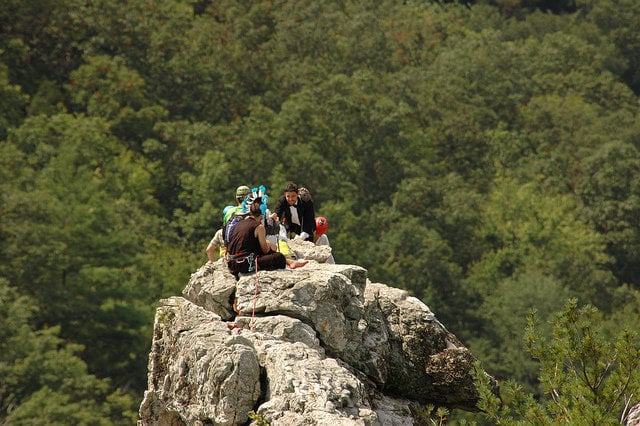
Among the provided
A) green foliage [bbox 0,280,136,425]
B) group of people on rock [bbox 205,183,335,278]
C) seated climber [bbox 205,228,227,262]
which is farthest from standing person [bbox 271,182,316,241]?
green foliage [bbox 0,280,136,425]

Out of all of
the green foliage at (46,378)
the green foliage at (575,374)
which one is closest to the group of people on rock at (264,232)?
the green foliage at (575,374)

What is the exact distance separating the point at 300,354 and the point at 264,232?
231 cm

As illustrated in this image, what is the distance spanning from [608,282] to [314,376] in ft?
168

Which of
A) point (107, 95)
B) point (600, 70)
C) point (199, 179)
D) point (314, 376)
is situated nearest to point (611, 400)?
point (314, 376)

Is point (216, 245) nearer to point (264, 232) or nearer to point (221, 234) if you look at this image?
point (221, 234)

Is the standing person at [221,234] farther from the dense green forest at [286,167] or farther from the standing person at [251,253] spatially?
the dense green forest at [286,167]

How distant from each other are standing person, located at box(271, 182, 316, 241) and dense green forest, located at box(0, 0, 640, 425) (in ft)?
75.0

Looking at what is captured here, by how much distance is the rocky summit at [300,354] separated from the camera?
1373 centimetres

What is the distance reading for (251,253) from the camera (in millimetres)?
15984

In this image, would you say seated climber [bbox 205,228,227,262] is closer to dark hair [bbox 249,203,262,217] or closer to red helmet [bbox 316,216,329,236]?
dark hair [bbox 249,203,262,217]

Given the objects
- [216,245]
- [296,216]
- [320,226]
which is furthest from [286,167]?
[216,245]

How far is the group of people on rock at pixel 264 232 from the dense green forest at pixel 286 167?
22916mm

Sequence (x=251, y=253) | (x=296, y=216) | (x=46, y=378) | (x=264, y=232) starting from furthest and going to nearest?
(x=46, y=378)
(x=296, y=216)
(x=264, y=232)
(x=251, y=253)

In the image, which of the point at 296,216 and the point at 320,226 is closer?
the point at 296,216
